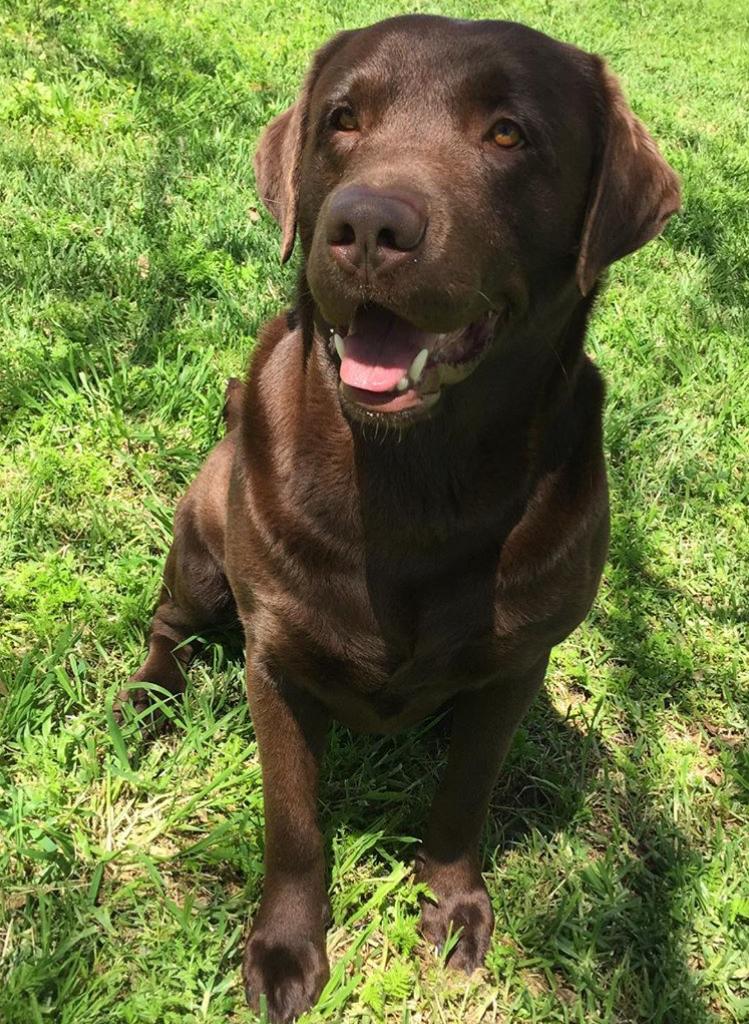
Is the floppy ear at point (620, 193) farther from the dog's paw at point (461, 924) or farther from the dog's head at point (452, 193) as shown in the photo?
the dog's paw at point (461, 924)

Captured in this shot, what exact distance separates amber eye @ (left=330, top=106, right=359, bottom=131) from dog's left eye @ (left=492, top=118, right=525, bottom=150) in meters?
0.27

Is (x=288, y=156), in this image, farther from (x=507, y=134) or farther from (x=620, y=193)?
(x=620, y=193)

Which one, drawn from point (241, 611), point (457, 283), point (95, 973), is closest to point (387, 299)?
point (457, 283)

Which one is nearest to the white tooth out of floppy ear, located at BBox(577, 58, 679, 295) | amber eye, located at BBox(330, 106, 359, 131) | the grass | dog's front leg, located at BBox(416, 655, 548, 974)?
floppy ear, located at BBox(577, 58, 679, 295)

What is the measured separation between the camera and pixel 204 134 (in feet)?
14.1

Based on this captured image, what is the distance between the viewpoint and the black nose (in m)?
1.45

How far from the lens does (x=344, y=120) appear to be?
5.98 feet

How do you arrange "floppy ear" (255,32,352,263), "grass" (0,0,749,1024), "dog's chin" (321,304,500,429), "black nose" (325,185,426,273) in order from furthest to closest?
"grass" (0,0,749,1024), "floppy ear" (255,32,352,263), "dog's chin" (321,304,500,429), "black nose" (325,185,426,273)

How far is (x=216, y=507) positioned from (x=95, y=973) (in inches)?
41.4

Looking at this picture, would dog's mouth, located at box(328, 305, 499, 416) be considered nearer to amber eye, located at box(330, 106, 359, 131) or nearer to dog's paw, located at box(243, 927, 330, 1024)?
amber eye, located at box(330, 106, 359, 131)

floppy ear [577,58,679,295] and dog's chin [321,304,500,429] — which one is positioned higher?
floppy ear [577,58,679,295]

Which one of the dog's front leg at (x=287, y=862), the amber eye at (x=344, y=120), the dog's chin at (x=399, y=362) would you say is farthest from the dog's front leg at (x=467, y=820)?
the amber eye at (x=344, y=120)

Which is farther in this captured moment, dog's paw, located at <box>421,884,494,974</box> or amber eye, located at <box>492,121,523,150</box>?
dog's paw, located at <box>421,884,494,974</box>

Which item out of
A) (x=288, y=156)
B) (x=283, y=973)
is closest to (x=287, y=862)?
(x=283, y=973)
